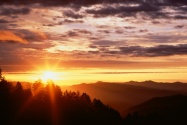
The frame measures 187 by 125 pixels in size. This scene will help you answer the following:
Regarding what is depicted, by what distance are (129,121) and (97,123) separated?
38532 mm

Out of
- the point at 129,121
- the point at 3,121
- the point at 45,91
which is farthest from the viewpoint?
the point at 129,121

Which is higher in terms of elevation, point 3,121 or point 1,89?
point 1,89

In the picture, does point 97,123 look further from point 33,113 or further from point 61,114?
point 33,113

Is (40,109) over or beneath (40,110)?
over

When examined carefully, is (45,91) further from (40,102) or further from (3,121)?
(3,121)

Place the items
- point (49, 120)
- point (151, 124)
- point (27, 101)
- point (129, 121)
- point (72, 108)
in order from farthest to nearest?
point (151, 124) → point (129, 121) → point (72, 108) → point (27, 101) → point (49, 120)

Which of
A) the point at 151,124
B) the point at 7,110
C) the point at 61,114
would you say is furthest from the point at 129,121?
the point at 7,110

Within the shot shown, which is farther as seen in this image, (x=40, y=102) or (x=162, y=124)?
(x=162, y=124)

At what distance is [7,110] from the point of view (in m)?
85.5

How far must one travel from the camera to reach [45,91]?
11950 cm

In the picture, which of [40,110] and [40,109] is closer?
[40,110]

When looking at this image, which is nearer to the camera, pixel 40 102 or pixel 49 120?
pixel 49 120

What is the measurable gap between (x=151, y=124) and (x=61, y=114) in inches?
2773

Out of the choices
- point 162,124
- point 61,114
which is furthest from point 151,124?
point 61,114
